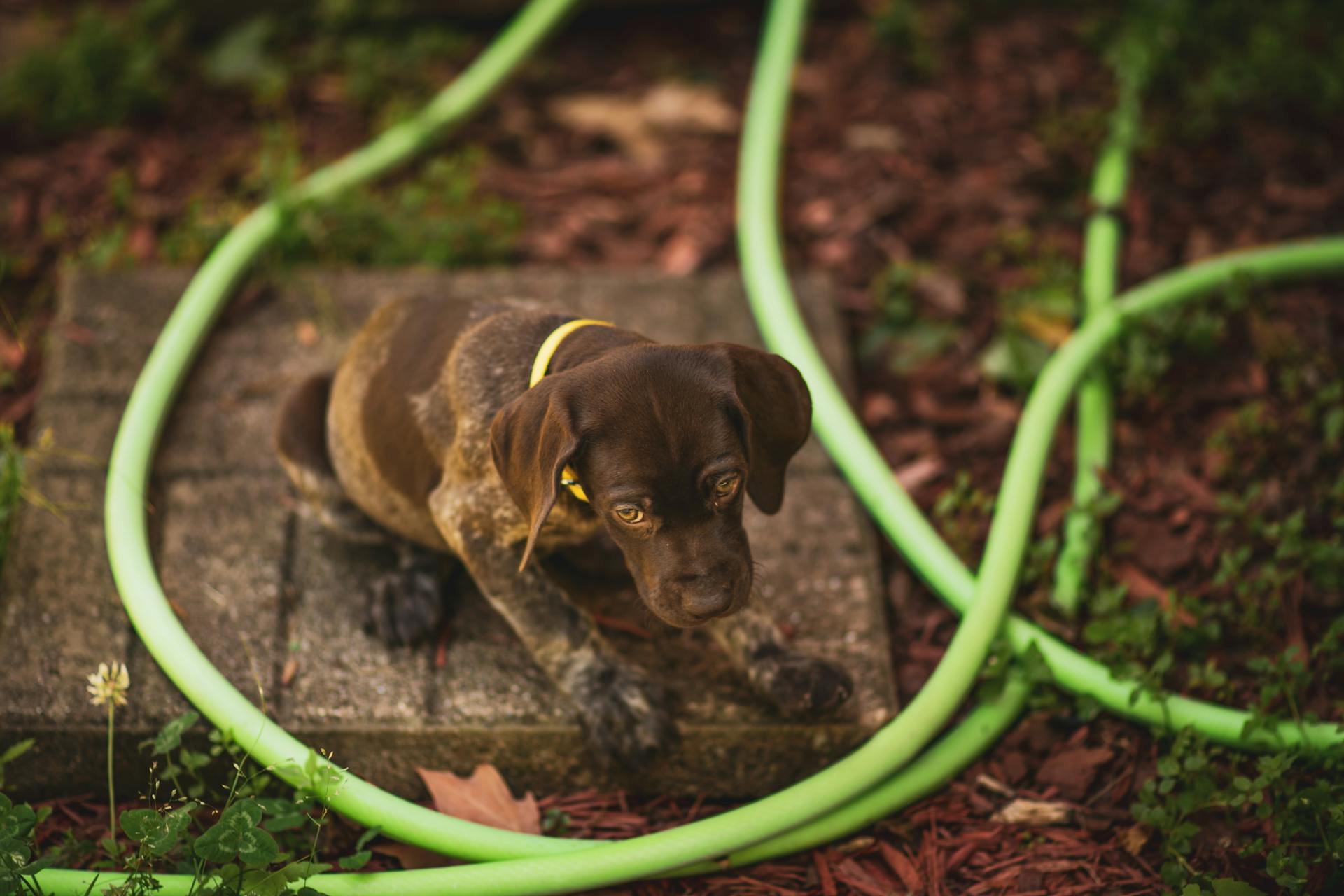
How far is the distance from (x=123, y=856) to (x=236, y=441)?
5.36 ft

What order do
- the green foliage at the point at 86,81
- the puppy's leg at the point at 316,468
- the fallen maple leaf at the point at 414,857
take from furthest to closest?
the green foliage at the point at 86,81 < the puppy's leg at the point at 316,468 < the fallen maple leaf at the point at 414,857

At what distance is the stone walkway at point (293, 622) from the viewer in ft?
12.7

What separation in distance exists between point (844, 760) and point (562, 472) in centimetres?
138

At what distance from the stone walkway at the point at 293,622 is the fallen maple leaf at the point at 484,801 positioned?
55 mm

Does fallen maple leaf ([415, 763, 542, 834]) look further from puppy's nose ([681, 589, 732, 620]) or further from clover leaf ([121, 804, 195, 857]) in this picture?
puppy's nose ([681, 589, 732, 620])

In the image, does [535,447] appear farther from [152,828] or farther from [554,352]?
[152,828]

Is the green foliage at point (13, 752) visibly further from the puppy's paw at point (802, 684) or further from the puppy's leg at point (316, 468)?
the puppy's paw at point (802, 684)

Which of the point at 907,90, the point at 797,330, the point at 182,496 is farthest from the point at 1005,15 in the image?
the point at 182,496

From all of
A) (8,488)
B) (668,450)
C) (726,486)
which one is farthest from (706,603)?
(8,488)

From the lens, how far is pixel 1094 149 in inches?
240

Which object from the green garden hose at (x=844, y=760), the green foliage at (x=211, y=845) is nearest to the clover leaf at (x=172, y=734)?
the green foliage at (x=211, y=845)

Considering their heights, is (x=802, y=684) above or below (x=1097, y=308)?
below

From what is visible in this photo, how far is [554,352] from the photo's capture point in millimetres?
3463

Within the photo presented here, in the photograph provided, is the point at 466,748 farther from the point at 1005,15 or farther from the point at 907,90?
the point at 1005,15
